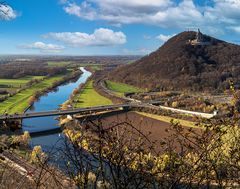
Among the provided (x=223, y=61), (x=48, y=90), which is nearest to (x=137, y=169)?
(x=48, y=90)

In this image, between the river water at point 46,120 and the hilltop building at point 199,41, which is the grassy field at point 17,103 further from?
the hilltop building at point 199,41

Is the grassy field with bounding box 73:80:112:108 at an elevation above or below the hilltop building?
below

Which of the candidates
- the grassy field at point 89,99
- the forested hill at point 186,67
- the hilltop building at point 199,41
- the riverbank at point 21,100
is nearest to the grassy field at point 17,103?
the riverbank at point 21,100

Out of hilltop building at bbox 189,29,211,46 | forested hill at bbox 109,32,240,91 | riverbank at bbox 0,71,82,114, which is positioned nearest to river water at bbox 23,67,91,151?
riverbank at bbox 0,71,82,114

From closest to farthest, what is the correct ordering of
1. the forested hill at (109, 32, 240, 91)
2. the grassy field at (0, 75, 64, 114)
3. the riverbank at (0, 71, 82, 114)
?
1. the grassy field at (0, 75, 64, 114)
2. the riverbank at (0, 71, 82, 114)
3. the forested hill at (109, 32, 240, 91)

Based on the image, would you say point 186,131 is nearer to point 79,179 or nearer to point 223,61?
point 79,179

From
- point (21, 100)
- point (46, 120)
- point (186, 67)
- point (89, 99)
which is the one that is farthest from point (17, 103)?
point (186, 67)

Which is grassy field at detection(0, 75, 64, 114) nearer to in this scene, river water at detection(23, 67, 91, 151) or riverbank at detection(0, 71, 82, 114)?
riverbank at detection(0, 71, 82, 114)
